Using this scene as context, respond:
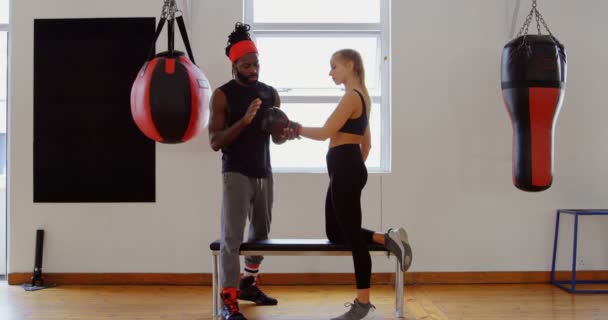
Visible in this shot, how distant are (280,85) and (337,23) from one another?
599 mm

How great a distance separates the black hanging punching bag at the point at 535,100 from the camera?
9.45 ft

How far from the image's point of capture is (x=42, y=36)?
3.67 meters

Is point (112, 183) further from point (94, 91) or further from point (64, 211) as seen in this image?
point (94, 91)

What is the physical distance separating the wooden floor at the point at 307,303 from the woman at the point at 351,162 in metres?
0.41

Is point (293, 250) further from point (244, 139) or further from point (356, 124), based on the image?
point (356, 124)

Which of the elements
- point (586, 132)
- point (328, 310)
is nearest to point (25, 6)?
point (328, 310)

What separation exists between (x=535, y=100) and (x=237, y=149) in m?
1.62

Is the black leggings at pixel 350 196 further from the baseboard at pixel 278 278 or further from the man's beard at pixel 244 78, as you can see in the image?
the baseboard at pixel 278 278

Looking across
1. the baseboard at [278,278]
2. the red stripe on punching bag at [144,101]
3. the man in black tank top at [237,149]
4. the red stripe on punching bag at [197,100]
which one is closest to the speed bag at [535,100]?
the baseboard at [278,278]

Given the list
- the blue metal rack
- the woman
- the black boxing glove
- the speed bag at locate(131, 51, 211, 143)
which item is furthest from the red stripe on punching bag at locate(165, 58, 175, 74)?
the blue metal rack

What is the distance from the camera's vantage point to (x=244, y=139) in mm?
2811

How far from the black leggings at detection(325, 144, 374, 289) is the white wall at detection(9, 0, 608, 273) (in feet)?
3.25

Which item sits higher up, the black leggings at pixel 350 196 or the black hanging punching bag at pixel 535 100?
the black hanging punching bag at pixel 535 100

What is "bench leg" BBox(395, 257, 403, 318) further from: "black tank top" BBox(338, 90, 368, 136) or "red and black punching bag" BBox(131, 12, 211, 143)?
"red and black punching bag" BBox(131, 12, 211, 143)
